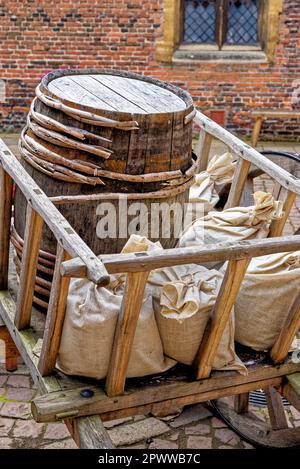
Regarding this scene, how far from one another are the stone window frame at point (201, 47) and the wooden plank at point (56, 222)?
21.6ft

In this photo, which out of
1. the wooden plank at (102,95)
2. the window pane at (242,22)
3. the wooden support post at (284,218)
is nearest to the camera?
the wooden plank at (102,95)

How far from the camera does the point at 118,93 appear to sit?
319 centimetres

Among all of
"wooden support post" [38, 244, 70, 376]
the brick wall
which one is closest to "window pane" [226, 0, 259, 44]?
the brick wall

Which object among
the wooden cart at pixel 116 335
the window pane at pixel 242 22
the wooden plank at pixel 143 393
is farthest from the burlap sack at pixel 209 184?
the window pane at pixel 242 22

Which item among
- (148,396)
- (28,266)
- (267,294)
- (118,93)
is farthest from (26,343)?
(118,93)

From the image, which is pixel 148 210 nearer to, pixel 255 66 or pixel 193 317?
pixel 193 317

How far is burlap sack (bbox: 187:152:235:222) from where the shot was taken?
→ 3.69 metres

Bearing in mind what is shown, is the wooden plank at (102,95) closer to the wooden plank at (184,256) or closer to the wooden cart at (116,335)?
the wooden cart at (116,335)

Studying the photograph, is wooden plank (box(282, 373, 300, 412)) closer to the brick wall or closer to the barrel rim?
the barrel rim

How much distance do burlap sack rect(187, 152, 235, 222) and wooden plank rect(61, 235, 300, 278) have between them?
3.90 ft

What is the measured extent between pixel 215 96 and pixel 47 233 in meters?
6.87

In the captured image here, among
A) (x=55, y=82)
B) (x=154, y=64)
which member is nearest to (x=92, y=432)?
(x=55, y=82)

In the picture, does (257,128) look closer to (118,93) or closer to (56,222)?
(118,93)

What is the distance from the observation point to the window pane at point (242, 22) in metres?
9.20
